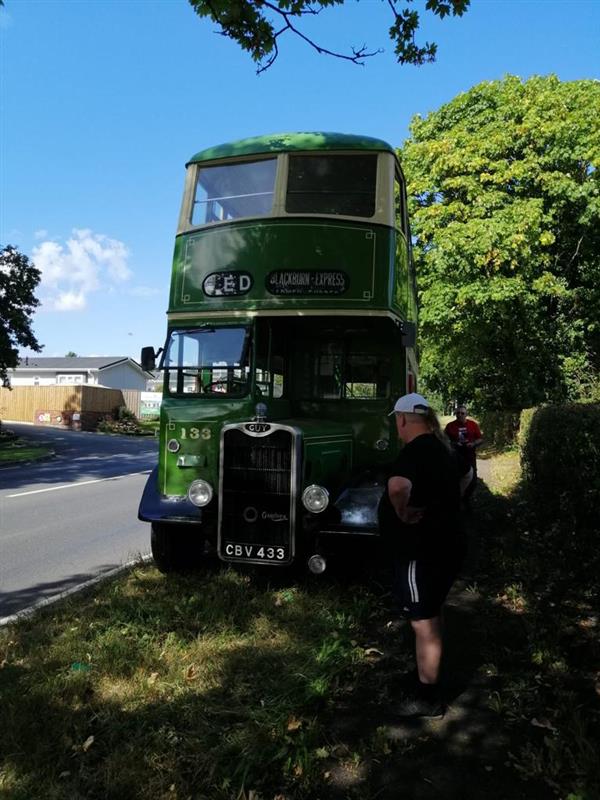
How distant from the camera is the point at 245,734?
3211 millimetres

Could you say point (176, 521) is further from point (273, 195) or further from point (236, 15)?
point (236, 15)

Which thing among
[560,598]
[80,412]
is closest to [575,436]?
[560,598]

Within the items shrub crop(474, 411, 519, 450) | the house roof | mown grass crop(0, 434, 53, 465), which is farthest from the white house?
shrub crop(474, 411, 519, 450)

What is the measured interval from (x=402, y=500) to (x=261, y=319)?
10.7ft

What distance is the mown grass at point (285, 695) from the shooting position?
9.48 ft

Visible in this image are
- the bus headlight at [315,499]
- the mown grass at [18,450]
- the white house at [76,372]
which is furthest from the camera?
the white house at [76,372]

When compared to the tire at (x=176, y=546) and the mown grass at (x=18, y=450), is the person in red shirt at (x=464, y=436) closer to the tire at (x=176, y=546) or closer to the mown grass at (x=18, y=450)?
the tire at (x=176, y=546)

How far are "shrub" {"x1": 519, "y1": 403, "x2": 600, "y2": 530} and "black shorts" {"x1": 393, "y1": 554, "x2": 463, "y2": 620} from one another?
11.1ft

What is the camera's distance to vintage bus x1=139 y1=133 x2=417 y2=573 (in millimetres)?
5457

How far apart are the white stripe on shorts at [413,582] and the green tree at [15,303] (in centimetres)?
2602

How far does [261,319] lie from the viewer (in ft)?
20.4

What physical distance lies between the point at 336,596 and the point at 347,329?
3.00m

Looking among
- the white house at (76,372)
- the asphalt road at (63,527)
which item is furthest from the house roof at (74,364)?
the asphalt road at (63,527)

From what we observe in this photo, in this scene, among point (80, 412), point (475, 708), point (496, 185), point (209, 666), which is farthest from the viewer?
point (80, 412)
